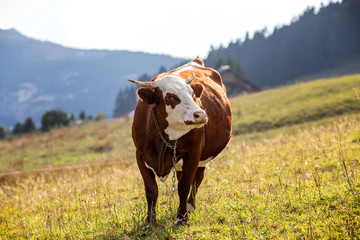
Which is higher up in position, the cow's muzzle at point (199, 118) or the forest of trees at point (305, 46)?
the forest of trees at point (305, 46)

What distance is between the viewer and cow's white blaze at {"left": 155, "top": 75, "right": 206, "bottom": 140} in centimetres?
424

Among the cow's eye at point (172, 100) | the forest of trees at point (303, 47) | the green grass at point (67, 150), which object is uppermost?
the forest of trees at point (303, 47)

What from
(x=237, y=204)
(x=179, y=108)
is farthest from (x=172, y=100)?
(x=237, y=204)

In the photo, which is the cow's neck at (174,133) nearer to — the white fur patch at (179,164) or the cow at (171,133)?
the cow at (171,133)

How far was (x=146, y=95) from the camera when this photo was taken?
449 cm

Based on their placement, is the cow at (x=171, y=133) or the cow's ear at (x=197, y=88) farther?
the cow's ear at (x=197, y=88)

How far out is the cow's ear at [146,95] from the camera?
4453mm

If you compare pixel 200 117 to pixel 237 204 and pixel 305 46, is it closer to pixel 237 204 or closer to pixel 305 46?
pixel 237 204

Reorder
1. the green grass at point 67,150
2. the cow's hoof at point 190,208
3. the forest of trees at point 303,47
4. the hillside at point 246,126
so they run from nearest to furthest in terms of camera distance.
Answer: the cow's hoof at point 190,208 < the hillside at point 246,126 < the green grass at point 67,150 < the forest of trees at point 303,47

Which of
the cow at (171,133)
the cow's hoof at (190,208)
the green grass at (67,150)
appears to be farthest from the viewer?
the green grass at (67,150)

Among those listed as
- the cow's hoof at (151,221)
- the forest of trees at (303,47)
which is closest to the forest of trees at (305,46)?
the forest of trees at (303,47)

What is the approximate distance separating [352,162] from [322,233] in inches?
112

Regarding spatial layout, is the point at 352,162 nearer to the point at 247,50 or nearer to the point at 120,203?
the point at 120,203

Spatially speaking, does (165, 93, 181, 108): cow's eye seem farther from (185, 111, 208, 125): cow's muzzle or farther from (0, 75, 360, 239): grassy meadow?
(0, 75, 360, 239): grassy meadow
